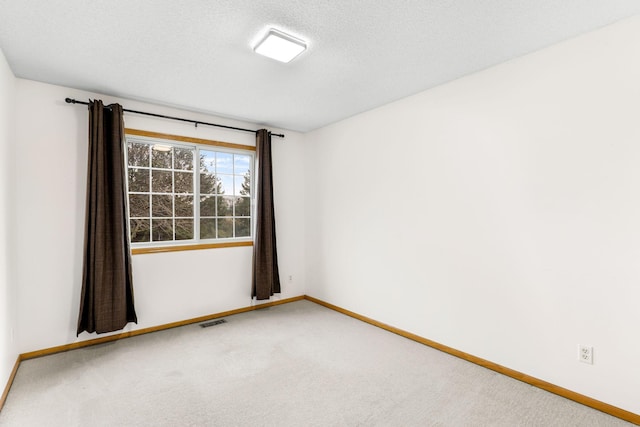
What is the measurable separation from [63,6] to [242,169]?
2.66 m

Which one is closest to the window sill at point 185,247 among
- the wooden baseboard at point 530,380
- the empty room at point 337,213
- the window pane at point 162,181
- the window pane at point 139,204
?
the empty room at point 337,213

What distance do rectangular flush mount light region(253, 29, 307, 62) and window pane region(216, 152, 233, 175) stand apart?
2.05 m

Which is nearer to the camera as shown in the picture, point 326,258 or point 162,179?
point 162,179

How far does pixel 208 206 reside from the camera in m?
4.11

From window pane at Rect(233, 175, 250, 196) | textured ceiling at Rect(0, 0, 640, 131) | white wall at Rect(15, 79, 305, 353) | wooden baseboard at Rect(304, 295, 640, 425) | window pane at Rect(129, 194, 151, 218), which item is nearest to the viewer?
textured ceiling at Rect(0, 0, 640, 131)

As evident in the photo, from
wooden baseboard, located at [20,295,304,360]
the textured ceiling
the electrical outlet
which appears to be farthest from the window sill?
the electrical outlet

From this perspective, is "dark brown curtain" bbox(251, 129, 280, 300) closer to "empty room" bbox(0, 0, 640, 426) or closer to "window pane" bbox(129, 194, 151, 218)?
"empty room" bbox(0, 0, 640, 426)

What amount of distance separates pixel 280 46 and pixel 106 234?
249 centimetres

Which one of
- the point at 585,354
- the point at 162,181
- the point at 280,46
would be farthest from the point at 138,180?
the point at 585,354

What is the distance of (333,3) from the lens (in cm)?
186

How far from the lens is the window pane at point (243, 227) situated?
4.38 m

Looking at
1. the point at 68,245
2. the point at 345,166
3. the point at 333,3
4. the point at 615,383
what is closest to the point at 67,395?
the point at 68,245

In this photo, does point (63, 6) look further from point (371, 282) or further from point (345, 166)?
point (371, 282)

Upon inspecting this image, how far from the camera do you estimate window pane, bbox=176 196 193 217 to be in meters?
3.88
